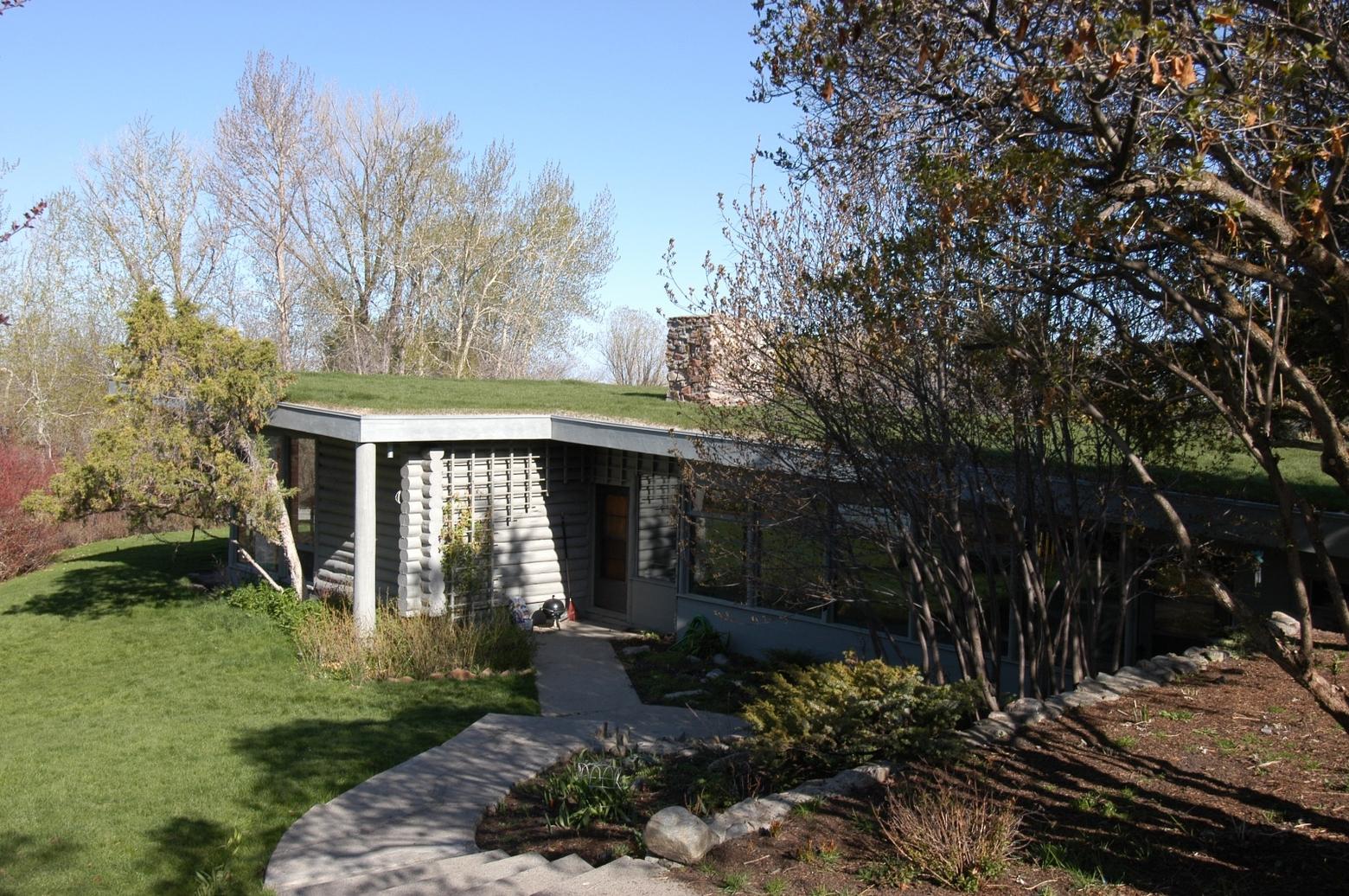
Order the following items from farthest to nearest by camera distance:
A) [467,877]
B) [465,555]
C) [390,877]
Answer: [465,555]
[390,877]
[467,877]

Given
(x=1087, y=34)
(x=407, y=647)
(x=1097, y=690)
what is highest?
(x=1087, y=34)

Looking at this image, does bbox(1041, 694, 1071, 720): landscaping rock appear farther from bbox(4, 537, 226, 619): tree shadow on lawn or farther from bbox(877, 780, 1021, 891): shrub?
bbox(4, 537, 226, 619): tree shadow on lawn

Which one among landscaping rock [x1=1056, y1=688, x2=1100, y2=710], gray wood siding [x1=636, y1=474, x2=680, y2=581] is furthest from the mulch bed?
gray wood siding [x1=636, y1=474, x2=680, y2=581]

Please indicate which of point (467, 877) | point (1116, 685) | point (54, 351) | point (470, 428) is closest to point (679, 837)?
A: point (467, 877)

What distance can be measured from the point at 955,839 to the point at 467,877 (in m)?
2.55

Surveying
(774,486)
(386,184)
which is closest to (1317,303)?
(774,486)

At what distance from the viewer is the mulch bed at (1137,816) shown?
477cm

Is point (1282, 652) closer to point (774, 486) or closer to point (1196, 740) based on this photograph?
point (1196, 740)

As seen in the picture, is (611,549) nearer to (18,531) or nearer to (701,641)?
(701,641)

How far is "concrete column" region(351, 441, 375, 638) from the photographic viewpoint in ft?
41.0

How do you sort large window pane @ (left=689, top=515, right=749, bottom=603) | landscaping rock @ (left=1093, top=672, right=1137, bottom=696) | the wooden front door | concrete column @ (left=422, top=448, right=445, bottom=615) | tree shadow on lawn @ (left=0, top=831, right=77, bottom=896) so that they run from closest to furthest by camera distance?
tree shadow on lawn @ (left=0, top=831, right=77, bottom=896), landscaping rock @ (left=1093, top=672, right=1137, bottom=696), large window pane @ (left=689, top=515, right=749, bottom=603), concrete column @ (left=422, top=448, right=445, bottom=615), the wooden front door

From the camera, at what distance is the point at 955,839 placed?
4777 millimetres

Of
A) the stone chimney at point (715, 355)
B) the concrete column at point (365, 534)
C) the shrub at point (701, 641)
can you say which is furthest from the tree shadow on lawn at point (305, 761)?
the stone chimney at point (715, 355)

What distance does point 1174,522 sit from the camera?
494 centimetres
